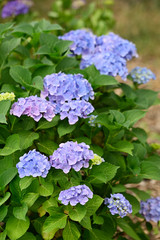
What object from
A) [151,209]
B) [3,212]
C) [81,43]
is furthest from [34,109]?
[151,209]

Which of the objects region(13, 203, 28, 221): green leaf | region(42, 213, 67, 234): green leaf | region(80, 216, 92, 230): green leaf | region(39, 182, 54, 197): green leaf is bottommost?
region(80, 216, 92, 230): green leaf

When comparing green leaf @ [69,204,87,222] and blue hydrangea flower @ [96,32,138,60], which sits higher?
blue hydrangea flower @ [96,32,138,60]

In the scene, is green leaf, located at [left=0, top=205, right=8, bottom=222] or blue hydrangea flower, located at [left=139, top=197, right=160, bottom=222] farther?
blue hydrangea flower, located at [left=139, top=197, right=160, bottom=222]

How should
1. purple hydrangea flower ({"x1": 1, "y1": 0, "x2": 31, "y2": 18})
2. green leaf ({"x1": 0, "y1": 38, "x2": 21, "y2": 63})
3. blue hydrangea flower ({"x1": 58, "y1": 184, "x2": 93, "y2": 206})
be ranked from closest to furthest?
blue hydrangea flower ({"x1": 58, "y1": 184, "x2": 93, "y2": 206}), green leaf ({"x1": 0, "y1": 38, "x2": 21, "y2": 63}), purple hydrangea flower ({"x1": 1, "y1": 0, "x2": 31, "y2": 18})

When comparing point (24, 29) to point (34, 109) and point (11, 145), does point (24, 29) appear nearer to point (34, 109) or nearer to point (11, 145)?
point (34, 109)

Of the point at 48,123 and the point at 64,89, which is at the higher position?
the point at 64,89

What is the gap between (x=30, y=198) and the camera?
1.72 metres

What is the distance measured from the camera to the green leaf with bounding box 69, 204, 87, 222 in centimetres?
164

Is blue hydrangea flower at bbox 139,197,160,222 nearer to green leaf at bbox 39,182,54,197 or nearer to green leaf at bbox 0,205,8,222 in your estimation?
green leaf at bbox 39,182,54,197

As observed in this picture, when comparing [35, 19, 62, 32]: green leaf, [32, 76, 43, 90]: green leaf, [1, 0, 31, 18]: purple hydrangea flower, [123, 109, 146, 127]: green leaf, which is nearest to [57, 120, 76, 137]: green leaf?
[32, 76, 43, 90]: green leaf

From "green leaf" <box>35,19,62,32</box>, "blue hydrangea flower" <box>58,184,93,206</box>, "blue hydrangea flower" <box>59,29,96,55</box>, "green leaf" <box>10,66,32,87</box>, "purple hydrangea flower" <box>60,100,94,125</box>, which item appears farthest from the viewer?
"blue hydrangea flower" <box>59,29,96,55</box>

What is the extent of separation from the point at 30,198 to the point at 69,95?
0.52 m

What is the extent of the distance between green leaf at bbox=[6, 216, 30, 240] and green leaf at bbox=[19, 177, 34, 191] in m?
0.18

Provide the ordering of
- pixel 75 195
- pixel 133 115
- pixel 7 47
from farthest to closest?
pixel 7 47 → pixel 133 115 → pixel 75 195
